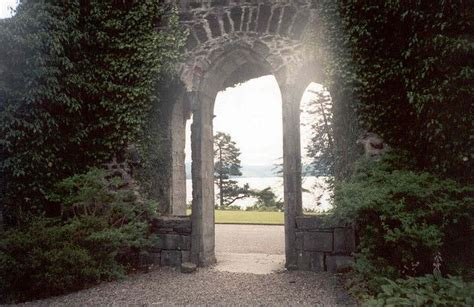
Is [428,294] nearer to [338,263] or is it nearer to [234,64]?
[338,263]

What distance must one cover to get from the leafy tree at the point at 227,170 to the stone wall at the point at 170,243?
18374 mm

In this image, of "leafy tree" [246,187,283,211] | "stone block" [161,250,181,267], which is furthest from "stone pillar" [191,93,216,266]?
"leafy tree" [246,187,283,211]

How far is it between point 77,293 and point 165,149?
2881 mm

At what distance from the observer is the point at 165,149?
6.92 meters

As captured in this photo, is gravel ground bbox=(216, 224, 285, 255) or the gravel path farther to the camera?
gravel ground bbox=(216, 224, 285, 255)

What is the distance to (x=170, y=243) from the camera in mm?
6383

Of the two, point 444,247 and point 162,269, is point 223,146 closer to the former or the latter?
point 162,269

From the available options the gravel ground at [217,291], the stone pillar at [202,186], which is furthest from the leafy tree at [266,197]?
the gravel ground at [217,291]

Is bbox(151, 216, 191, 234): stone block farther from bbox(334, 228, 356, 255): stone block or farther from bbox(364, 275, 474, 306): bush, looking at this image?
bbox(364, 275, 474, 306): bush

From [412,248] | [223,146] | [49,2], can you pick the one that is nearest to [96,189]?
[49,2]

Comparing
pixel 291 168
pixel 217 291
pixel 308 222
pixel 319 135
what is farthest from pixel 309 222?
pixel 319 135

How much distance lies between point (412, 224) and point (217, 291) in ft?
8.21

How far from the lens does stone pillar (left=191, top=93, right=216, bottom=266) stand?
621cm

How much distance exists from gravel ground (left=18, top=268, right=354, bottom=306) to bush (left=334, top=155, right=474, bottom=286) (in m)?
0.70
